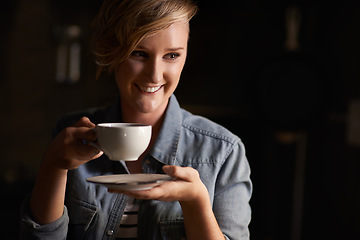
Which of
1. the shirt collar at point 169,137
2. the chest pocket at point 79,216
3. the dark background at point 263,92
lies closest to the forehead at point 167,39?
the shirt collar at point 169,137

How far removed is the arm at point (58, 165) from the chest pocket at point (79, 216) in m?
0.08

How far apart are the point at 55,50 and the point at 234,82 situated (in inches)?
43.3

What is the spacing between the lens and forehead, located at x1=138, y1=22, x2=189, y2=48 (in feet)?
3.57

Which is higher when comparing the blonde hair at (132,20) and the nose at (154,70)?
the blonde hair at (132,20)

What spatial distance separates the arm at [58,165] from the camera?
3.18 feet

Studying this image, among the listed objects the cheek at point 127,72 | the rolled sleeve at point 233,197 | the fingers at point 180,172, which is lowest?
the rolled sleeve at point 233,197

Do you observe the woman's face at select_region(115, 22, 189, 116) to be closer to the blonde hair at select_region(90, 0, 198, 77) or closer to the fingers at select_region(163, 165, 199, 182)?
the blonde hair at select_region(90, 0, 198, 77)

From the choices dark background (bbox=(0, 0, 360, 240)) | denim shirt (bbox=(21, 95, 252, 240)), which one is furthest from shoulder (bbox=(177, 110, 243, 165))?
dark background (bbox=(0, 0, 360, 240))

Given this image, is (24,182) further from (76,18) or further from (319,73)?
(319,73)

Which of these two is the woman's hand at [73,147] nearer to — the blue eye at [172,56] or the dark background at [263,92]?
the blue eye at [172,56]

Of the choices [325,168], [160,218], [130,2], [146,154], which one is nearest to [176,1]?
[130,2]

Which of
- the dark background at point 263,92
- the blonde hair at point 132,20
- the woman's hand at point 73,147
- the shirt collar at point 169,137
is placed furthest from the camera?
the dark background at point 263,92

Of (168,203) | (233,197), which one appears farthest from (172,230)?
(233,197)

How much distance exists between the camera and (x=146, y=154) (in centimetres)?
122
